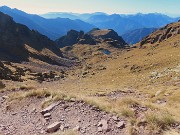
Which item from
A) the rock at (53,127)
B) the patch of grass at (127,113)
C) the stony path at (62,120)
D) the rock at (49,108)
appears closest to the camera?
the stony path at (62,120)

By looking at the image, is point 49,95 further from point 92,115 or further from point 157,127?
point 157,127

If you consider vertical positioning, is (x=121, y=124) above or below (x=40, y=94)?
above

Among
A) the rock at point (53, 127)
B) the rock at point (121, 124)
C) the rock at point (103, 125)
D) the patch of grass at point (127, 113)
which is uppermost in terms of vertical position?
the patch of grass at point (127, 113)

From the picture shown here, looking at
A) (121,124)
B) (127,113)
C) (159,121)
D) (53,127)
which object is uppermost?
(159,121)

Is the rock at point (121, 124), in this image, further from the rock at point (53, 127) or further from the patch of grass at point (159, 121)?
the rock at point (53, 127)

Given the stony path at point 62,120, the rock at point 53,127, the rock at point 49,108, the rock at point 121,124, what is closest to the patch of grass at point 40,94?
the stony path at point 62,120

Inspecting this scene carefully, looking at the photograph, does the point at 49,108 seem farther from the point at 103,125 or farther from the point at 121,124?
the point at 121,124

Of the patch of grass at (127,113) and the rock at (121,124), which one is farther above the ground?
the patch of grass at (127,113)

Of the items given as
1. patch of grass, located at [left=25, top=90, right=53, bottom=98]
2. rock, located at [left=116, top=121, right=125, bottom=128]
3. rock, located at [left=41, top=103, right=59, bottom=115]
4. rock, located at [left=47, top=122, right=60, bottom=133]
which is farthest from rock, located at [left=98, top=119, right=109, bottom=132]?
patch of grass, located at [left=25, top=90, right=53, bottom=98]

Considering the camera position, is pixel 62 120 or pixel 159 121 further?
pixel 62 120

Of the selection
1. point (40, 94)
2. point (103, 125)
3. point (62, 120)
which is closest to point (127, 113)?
point (103, 125)

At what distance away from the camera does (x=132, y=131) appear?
12914 mm

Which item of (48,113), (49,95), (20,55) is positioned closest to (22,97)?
(49,95)

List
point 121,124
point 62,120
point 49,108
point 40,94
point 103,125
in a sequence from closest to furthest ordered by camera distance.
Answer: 1. point 121,124
2. point 103,125
3. point 62,120
4. point 49,108
5. point 40,94
